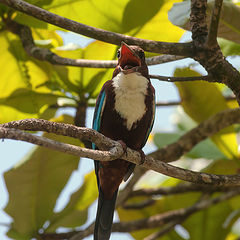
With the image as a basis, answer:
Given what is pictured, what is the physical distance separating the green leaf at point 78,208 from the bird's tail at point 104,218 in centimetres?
29

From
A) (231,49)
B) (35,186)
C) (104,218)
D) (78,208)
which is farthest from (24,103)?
(231,49)

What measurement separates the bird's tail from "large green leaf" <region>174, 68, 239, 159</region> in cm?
100

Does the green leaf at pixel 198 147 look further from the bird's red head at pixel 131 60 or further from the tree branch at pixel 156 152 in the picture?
the bird's red head at pixel 131 60

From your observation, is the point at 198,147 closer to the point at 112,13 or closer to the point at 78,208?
the point at 78,208

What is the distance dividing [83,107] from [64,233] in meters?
0.98

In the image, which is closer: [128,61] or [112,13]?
[128,61]

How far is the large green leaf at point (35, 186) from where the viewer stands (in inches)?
136

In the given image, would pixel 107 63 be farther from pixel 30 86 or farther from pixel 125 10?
pixel 30 86

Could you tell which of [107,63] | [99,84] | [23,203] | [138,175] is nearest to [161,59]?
[107,63]

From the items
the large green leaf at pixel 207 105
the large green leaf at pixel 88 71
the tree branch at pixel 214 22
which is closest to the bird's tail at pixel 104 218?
the large green leaf at pixel 88 71

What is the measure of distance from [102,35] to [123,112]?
70 centimetres

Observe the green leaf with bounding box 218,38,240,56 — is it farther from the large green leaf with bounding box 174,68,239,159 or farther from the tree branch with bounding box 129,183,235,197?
the tree branch with bounding box 129,183,235,197

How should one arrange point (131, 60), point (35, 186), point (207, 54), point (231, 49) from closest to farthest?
point (207, 54) → point (131, 60) → point (35, 186) → point (231, 49)

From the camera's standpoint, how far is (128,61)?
11.2 ft
